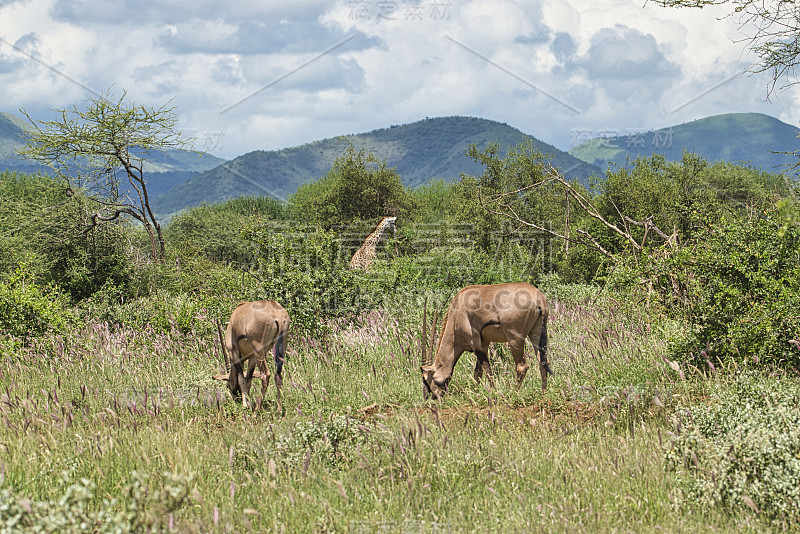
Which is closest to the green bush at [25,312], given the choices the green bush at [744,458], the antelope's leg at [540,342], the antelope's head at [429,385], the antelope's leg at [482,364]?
the antelope's head at [429,385]

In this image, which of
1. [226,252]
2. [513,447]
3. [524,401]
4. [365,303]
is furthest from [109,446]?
[226,252]

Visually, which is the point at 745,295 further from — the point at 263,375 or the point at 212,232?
the point at 212,232

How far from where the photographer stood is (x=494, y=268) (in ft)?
55.5

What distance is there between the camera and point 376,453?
5684 mm

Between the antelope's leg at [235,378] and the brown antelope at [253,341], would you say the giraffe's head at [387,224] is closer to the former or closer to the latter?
the brown antelope at [253,341]

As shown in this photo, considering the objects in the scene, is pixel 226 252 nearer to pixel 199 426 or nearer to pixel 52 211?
pixel 52 211

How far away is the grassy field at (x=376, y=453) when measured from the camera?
445cm

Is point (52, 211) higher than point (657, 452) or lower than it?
higher

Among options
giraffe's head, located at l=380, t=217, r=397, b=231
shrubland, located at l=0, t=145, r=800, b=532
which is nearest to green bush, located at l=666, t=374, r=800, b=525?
shrubland, located at l=0, t=145, r=800, b=532

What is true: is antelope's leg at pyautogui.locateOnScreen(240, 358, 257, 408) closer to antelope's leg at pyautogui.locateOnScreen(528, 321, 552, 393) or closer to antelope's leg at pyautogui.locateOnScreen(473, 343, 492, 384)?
antelope's leg at pyautogui.locateOnScreen(473, 343, 492, 384)

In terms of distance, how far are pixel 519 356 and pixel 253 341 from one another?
3.80m

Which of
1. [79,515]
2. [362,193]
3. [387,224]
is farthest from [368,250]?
[79,515]

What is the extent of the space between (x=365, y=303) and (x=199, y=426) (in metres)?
7.13

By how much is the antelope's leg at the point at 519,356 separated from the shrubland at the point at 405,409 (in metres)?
0.23
